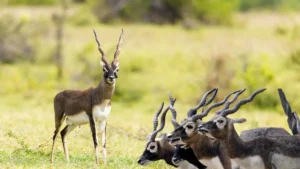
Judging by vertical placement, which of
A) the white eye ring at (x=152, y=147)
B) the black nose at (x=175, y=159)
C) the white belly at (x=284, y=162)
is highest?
the white belly at (x=284, y=162)

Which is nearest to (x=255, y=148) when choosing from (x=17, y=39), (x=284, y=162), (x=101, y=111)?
(x=284, y=162)

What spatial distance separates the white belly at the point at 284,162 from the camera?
9.11 meters

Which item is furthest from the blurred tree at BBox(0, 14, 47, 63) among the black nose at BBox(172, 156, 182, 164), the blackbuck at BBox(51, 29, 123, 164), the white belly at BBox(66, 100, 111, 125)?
the black nose at BBox(172, 156, 182, 164)

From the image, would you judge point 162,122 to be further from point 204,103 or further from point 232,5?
point 232,5

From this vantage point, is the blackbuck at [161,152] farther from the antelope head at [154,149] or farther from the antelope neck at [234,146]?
the antelope neck at [234,146]

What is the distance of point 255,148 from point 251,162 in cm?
16

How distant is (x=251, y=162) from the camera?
9.22 m

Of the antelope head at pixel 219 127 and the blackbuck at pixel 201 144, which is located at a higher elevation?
the antelope head at pixel 219 127

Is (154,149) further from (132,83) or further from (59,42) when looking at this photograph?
(59,42)

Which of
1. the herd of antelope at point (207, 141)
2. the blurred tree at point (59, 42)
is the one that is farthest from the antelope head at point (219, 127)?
the blurred tree at point (59, 42)

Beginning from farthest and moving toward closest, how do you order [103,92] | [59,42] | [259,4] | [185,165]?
1. [259,4]
2. [59,42]
3. [103,92]
4. [185,165]

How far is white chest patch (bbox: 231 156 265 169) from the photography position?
9.17 m

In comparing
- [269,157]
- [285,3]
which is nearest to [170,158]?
[269,157]

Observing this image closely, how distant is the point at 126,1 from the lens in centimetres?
3250
